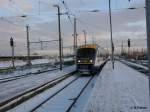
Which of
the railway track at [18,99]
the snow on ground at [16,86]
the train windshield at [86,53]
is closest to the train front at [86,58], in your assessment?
the train windshield at [86,53]

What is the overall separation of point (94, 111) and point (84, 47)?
31.2m

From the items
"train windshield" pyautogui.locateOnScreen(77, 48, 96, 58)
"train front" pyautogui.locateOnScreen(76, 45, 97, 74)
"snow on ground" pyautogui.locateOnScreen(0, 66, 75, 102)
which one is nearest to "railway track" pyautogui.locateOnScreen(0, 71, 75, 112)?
"snow on ground" pyautogui.locateOnScreen(0, 66, 75, 102)

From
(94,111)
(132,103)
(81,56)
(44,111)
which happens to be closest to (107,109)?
(94,111)

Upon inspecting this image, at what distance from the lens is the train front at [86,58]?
43.8 meters

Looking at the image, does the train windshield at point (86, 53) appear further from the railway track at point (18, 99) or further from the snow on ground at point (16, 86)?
the railway track at point (18, 99)

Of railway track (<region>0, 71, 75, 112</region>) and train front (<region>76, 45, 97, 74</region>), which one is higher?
train front (<region>76, 45, 97, 74</region>)

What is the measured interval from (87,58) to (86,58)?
0.12 m

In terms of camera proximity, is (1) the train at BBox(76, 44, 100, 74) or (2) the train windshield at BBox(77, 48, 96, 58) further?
(2) the train windshield at BBox(77, 48, 96, 58)

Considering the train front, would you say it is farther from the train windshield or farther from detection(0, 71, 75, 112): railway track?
detection(0, 71, 75, 112): railway track

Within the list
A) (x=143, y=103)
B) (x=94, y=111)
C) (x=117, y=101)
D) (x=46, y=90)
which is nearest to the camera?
(x=94, y=111)

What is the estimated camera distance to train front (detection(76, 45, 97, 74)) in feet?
144

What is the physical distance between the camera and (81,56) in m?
44.6

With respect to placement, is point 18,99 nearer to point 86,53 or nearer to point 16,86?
point 16,86

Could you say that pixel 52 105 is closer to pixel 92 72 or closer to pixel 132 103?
pixel 132 103
